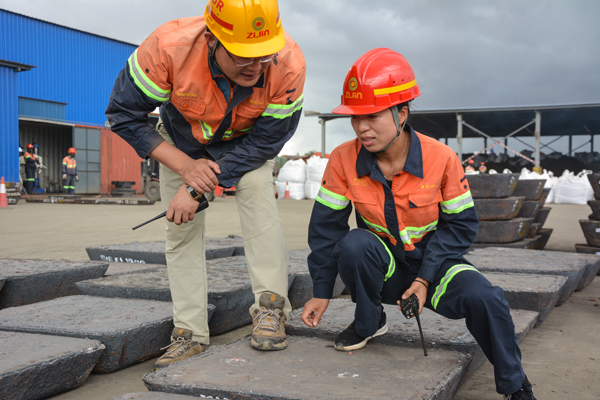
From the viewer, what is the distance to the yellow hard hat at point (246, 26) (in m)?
1.76

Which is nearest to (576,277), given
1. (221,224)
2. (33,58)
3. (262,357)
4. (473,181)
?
(473,181)

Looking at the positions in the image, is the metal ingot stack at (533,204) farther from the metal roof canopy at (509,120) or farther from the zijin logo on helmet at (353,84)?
the metal roof canopy at (509,120)

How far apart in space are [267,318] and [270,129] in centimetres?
76

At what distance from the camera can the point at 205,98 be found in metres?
1.97

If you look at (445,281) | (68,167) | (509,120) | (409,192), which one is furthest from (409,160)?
(509,120)

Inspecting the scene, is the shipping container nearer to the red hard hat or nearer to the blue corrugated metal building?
the blue corrugated metal building

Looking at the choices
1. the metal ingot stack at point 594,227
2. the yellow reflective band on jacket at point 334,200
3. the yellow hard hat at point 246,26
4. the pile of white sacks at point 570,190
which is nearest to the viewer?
the yellow hard hat at point 246,26

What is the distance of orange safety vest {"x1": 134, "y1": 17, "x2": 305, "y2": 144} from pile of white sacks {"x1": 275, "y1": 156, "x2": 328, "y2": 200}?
14.4 metres

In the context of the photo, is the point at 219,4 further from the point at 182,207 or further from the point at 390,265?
the point at 390,265

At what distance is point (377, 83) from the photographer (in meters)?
1.85

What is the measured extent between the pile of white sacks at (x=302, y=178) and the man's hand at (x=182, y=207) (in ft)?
47.8

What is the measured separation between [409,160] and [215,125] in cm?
79

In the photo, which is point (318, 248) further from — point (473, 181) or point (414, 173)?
point (473, 181)

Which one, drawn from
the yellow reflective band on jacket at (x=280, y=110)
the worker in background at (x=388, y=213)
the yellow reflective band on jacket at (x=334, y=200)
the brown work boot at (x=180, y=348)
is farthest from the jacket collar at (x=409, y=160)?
the brown work boot at (x=180, y=348)
